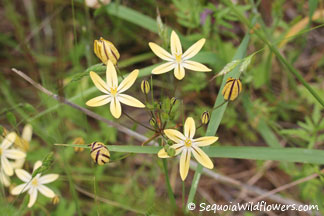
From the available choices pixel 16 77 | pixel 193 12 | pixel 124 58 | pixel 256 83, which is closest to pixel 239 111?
pixel 256 83

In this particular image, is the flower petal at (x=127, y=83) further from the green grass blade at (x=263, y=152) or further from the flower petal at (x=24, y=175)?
the flower petal at (x=24, y=175)

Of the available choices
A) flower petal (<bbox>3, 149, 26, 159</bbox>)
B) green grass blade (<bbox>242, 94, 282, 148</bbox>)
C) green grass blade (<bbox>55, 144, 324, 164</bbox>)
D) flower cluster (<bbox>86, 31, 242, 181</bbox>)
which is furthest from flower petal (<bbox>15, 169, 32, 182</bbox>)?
green grass blade (<bbox>242, 94, 282, 148</bbox>)

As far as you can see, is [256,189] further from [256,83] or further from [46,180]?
[46,180]

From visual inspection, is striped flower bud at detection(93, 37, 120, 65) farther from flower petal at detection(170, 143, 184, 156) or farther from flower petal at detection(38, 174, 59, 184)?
flower petal at detection(38, 174, 59, 184)

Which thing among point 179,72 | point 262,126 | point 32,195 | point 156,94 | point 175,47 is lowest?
point 32,195

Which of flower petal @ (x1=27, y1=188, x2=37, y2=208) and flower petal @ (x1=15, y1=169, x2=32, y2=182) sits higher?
flower petal @ (x1=15, y1=169, x2=32, y2=182)

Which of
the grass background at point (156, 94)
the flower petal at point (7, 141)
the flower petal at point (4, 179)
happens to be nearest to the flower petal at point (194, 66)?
the grass background at point (156, 94)

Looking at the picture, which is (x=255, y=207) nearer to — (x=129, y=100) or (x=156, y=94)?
(x=156, y=94)

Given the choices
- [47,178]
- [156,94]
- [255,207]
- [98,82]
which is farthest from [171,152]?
[156,94]
